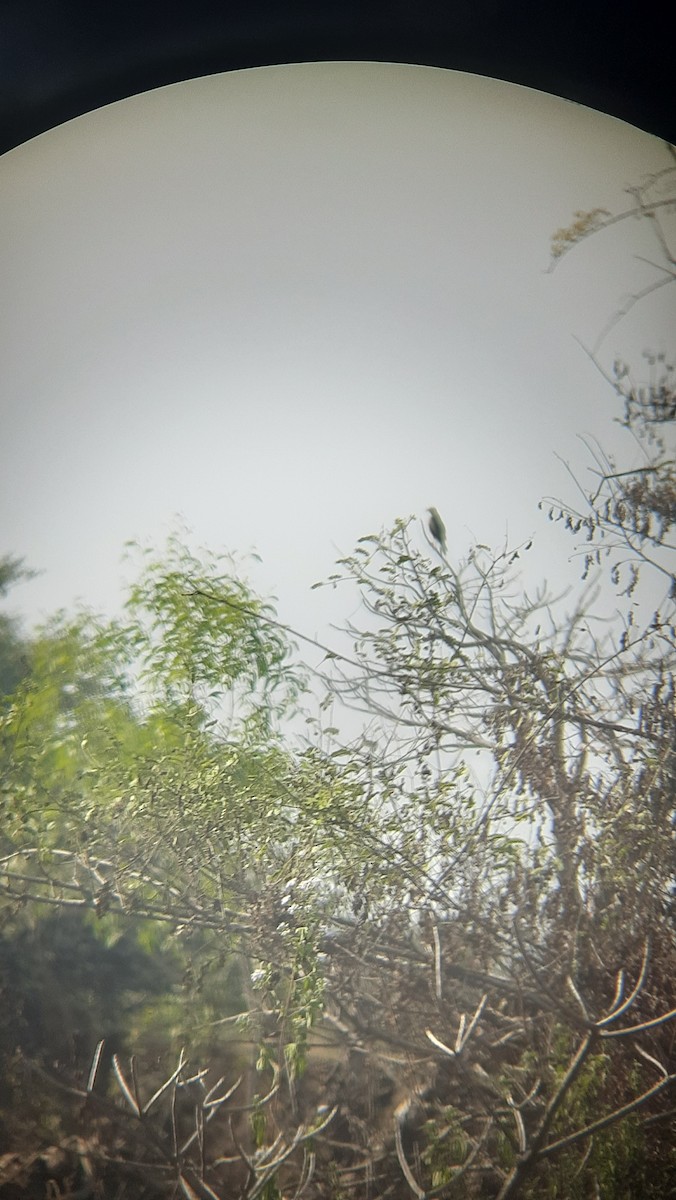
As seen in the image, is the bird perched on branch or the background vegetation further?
the bird perched on branch

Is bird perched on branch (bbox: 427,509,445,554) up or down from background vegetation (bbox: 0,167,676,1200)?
up

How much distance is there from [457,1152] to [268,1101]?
1.10 feet

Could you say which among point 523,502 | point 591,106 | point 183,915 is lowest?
point 183,915

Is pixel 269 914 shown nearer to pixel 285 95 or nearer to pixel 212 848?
pixel 212 848

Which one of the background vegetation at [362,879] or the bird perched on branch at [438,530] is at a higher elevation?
the bird perched on branch at [438,530]

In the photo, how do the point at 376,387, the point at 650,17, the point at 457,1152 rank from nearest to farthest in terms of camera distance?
the point at 457,1152, the point at 650,17, the point at 376,387

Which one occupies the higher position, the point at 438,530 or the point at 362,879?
the point at 438,530

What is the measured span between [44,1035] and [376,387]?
134 cm

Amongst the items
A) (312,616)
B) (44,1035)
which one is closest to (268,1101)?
(44,1035)

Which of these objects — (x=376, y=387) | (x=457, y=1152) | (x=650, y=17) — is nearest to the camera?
(x=457, y=1152)

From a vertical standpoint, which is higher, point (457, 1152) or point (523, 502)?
point (523, 502)

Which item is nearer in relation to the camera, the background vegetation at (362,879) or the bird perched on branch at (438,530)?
the background vegetation at (362,879)

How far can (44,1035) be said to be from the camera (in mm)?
1521

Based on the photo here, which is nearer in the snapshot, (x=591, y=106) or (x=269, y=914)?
(x=269, y=914)
